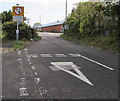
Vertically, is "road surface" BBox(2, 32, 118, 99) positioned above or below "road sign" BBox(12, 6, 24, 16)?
below

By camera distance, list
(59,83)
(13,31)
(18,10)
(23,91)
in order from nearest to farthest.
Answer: (23,91) → (59,83) → (18,10) → (13,31)

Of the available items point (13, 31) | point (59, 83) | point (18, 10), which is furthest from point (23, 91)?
point (13, 31)

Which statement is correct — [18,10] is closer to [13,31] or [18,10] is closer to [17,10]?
[17,10]

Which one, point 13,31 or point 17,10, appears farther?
point 13,31

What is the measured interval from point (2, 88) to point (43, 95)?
4.39 ft

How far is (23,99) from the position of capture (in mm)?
4734

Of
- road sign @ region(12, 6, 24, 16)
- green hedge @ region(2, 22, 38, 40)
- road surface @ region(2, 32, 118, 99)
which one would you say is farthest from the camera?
green hedge @ region(2, 22, 38, 40)

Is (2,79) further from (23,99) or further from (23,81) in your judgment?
(23,99)

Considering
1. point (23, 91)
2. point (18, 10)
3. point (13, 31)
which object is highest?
point (18, 10)

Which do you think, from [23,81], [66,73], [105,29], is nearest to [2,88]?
[23,81]

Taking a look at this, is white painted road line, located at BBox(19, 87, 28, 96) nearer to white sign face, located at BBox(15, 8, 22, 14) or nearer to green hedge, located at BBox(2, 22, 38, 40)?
white sign face, located at BBox(15, 8, 22, 14)

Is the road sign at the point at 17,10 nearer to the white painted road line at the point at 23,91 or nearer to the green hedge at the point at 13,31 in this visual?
the green hedge at the point at 13,31

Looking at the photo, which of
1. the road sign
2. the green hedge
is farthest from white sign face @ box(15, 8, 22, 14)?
the green hedge

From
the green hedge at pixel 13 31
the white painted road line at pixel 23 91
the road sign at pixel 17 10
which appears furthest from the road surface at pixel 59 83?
the green hedge at pixel 13 31
